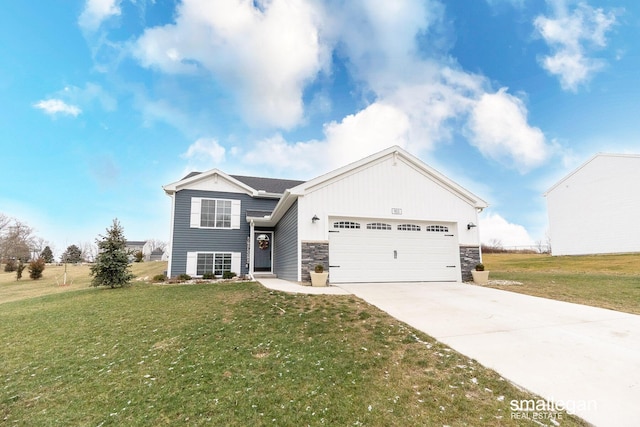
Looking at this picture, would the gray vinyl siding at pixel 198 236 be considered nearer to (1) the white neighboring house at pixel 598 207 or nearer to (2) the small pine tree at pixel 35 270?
(2) the small pine tree at pixel 35 270

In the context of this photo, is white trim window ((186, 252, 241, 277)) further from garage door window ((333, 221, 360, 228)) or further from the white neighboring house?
the white neighboring house

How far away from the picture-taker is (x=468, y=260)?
41.6 feet

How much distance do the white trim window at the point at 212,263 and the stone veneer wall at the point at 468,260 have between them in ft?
37.1

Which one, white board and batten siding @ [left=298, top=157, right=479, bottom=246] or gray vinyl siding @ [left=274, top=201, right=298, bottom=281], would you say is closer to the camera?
white board and batten siding @ [left=298, top=157, right=479, bottom=246]

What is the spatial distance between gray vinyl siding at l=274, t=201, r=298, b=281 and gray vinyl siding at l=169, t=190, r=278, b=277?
→ 191 cm

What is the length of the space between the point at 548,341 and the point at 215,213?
15354 mm

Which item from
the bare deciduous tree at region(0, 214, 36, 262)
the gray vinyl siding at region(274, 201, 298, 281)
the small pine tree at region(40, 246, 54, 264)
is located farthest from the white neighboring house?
the small pine tree at region(40, 246, 54, 264)

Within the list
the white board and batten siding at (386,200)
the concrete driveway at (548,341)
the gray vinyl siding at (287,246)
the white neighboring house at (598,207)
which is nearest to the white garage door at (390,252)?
the white board and batten siding at (386,200)

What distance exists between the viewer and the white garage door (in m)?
→ 11.4

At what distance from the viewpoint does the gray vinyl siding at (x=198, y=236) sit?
15.6 meters

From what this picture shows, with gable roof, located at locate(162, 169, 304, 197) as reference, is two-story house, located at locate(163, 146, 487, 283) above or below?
below

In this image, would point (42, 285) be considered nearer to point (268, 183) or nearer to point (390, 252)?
point (268, 183)

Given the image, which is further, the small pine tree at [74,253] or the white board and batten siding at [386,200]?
the small pine tree at [74,253]

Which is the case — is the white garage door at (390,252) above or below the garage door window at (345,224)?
below
